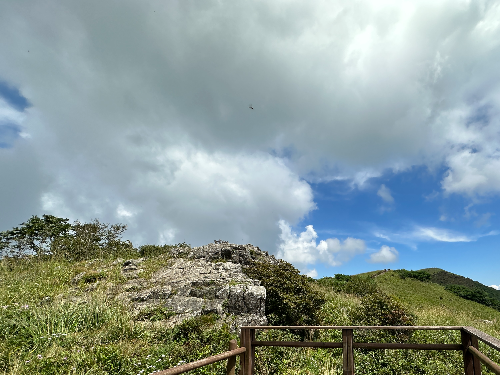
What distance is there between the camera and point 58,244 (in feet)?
53.5

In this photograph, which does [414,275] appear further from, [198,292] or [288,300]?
[198,292]

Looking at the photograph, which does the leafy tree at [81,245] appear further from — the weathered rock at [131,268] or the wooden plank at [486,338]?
the wooden plank at [486,338]

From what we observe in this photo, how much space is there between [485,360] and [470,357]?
57 cm

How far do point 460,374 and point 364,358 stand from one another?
2489 mm

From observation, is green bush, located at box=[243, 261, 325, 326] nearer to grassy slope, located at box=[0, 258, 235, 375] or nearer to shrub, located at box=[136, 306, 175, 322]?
shrub, located at box=[136, 306, 175, 322]

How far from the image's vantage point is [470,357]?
2.91m

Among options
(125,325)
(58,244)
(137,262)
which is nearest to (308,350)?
(125,325)

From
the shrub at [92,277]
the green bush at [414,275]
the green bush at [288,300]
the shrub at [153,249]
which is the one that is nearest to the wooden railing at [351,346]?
the green bush at [288,300]

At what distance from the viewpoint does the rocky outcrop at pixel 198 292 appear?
8422 millimetres

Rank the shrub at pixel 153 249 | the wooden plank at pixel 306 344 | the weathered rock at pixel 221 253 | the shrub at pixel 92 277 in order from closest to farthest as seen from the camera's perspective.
→ the wooden plank at pixel 306 344, the shrub at pixel 92 277, the weathered rock at pixel 221 253, the shrub at pixel 153 249

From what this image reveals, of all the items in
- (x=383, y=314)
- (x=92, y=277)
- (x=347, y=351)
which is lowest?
(x=383, y=314)

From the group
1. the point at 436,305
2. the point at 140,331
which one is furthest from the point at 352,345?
the point at 436,305

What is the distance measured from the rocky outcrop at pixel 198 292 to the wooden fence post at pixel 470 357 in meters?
5.76

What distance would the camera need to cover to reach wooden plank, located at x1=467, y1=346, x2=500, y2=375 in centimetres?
215
